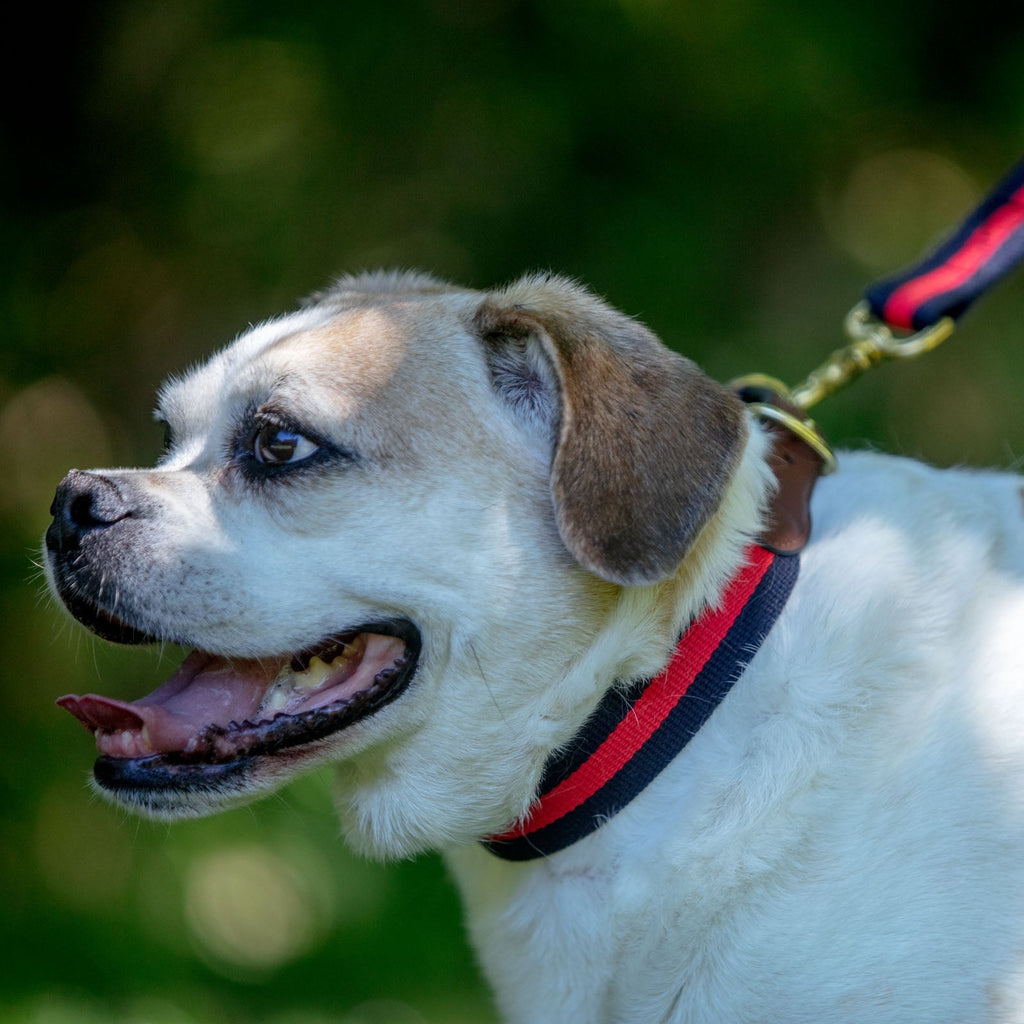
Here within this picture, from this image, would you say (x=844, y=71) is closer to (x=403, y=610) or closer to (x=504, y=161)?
(x=504, y=161)

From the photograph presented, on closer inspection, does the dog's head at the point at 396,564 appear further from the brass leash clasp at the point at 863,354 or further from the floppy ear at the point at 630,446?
the brass leash clasp at the point at 863,354

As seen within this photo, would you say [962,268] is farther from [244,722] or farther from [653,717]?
[244,722]

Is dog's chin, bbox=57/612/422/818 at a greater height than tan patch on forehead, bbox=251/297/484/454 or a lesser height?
lesser

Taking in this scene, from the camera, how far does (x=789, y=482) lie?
9.52ft

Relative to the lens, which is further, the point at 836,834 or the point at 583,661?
the point at 583,661

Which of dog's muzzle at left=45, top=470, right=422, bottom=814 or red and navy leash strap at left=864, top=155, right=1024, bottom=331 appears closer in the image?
dog's muzzle at left=45, top=470, right=422, bottom=814

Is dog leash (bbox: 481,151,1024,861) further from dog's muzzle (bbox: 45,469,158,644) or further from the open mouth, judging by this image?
dog's muzzle (bbox: 45,469,158,644)

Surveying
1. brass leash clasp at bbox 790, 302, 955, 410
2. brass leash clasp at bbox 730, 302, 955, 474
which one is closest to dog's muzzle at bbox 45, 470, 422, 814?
brass leash clasp at bbox 730, 302, 955, 474

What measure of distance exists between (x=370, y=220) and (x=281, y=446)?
373cm

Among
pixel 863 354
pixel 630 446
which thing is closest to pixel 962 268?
pixel 863 354

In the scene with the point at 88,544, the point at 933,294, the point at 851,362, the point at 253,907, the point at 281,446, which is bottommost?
→ the point at 253,907

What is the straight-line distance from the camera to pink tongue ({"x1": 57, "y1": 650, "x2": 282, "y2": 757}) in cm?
266

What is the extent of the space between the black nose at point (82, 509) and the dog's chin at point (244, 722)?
0.66ft

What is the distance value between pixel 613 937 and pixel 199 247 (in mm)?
4502
